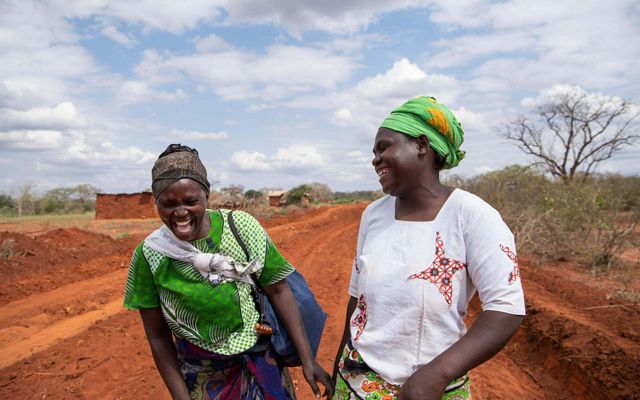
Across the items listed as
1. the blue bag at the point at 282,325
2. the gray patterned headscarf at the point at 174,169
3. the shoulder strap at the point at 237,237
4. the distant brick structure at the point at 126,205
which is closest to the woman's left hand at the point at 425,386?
the blue bag at the point at 282,325

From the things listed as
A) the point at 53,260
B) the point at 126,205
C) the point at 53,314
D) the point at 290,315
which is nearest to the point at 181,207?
the point at 290,315

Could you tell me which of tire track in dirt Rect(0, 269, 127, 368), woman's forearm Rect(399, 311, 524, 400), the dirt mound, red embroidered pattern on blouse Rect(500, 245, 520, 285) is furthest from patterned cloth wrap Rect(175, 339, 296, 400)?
the dirt mound

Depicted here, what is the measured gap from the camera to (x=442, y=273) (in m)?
1.59

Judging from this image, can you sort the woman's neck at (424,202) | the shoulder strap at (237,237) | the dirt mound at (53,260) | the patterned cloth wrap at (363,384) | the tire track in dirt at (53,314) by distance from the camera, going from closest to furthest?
the patterned cloth wrap at (363,384), the woman's neck at (424,202), the shoulder strap at (237,237), the tire track in dirt at (53,314), the dirt mound at (53,260)

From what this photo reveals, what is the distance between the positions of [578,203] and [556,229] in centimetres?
102

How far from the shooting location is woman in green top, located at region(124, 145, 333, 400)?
1933 mm

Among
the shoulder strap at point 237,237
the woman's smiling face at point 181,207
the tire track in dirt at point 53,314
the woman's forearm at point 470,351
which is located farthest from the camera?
the tire track in dirt at point 53,314

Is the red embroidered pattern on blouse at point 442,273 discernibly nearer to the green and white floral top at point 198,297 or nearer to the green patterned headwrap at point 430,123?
the green patterned headwrap at point 430,123

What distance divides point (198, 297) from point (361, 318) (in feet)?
2.15

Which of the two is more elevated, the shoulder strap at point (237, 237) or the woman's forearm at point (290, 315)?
the shoulder strap at point (237, 237)

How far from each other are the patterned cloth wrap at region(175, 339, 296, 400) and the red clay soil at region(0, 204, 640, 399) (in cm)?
241

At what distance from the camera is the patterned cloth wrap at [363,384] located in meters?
1.63

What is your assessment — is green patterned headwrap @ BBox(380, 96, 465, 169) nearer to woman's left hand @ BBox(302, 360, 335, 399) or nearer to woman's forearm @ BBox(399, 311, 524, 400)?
woman's forearm @ BBox(399, 311, 524, 400)

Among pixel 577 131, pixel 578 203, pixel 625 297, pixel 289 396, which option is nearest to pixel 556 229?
pixel 578 203
